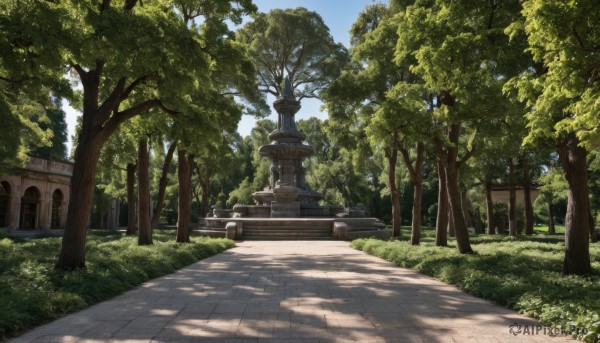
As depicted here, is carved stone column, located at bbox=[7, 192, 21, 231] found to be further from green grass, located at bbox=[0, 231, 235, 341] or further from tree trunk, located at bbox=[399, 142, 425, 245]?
tree trunk, located at bbox=[399, 142, 425, 245]

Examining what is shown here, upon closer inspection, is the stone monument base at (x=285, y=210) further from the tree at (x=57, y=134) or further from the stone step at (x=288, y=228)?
the tree at (x=57, y=134)

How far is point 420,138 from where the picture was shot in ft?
44.5

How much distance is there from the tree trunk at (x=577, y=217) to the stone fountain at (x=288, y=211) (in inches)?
560

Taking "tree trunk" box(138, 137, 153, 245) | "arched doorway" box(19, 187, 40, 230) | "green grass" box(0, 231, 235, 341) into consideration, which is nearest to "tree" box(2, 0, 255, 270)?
"green grass" box(0, 231, 235, 341)

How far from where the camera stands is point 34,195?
131ft

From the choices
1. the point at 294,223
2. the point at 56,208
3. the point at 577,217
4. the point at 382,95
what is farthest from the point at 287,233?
the point at 56,208

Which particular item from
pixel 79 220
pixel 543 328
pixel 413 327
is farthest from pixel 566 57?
pixel 79 220

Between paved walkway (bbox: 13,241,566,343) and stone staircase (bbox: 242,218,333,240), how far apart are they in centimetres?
1365

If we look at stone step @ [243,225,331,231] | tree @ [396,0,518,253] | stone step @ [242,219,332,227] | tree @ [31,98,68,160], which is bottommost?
stone step @ [243,225,331,231]

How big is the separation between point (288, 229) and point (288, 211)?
5.93m

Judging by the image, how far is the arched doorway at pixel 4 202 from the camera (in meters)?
35.3

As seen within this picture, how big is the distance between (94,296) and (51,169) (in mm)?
37431

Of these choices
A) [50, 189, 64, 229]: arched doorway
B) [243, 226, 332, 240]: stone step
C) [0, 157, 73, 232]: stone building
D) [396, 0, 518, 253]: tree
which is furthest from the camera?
[50, 189, 64, 229]: arched doorway

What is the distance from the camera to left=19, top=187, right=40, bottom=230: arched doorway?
128 ft
